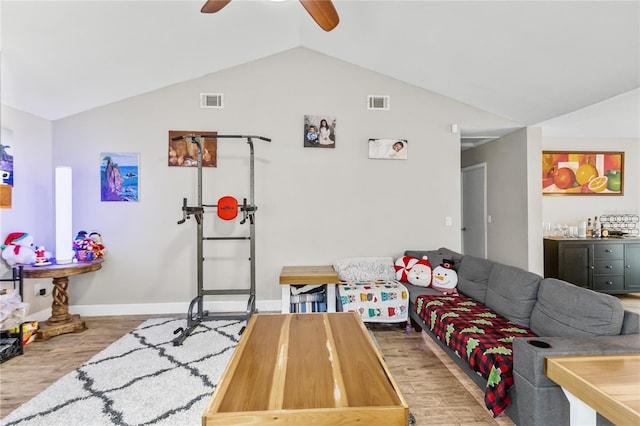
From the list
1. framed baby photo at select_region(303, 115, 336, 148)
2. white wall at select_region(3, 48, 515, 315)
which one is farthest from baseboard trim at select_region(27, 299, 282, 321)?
framed baby photo at select_region(303, 115, 336, 148)

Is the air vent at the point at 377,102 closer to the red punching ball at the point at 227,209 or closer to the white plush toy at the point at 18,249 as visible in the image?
the red punching ball at the point at 227,209

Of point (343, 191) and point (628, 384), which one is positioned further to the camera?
point (343, 191)

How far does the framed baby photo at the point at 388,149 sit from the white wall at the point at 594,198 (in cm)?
275

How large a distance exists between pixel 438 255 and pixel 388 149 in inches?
57.5

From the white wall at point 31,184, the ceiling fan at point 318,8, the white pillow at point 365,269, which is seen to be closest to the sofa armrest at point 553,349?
the white pillow at point 365,269

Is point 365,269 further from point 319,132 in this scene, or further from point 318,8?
point 318,8

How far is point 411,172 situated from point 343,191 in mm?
934

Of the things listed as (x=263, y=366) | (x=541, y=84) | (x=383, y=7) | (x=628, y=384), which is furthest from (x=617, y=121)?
(x=263, y=366)

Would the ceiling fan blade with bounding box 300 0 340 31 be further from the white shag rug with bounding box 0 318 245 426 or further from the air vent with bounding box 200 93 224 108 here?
the white shag rug with bounding box 0 318 245 426

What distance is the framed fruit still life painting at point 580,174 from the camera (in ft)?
15.9

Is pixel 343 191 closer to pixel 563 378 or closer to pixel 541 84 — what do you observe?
pixel 541 84

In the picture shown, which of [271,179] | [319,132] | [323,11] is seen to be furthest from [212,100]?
[323,11]

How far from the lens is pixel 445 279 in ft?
10.2

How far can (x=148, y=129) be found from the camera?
3682 millimetres
